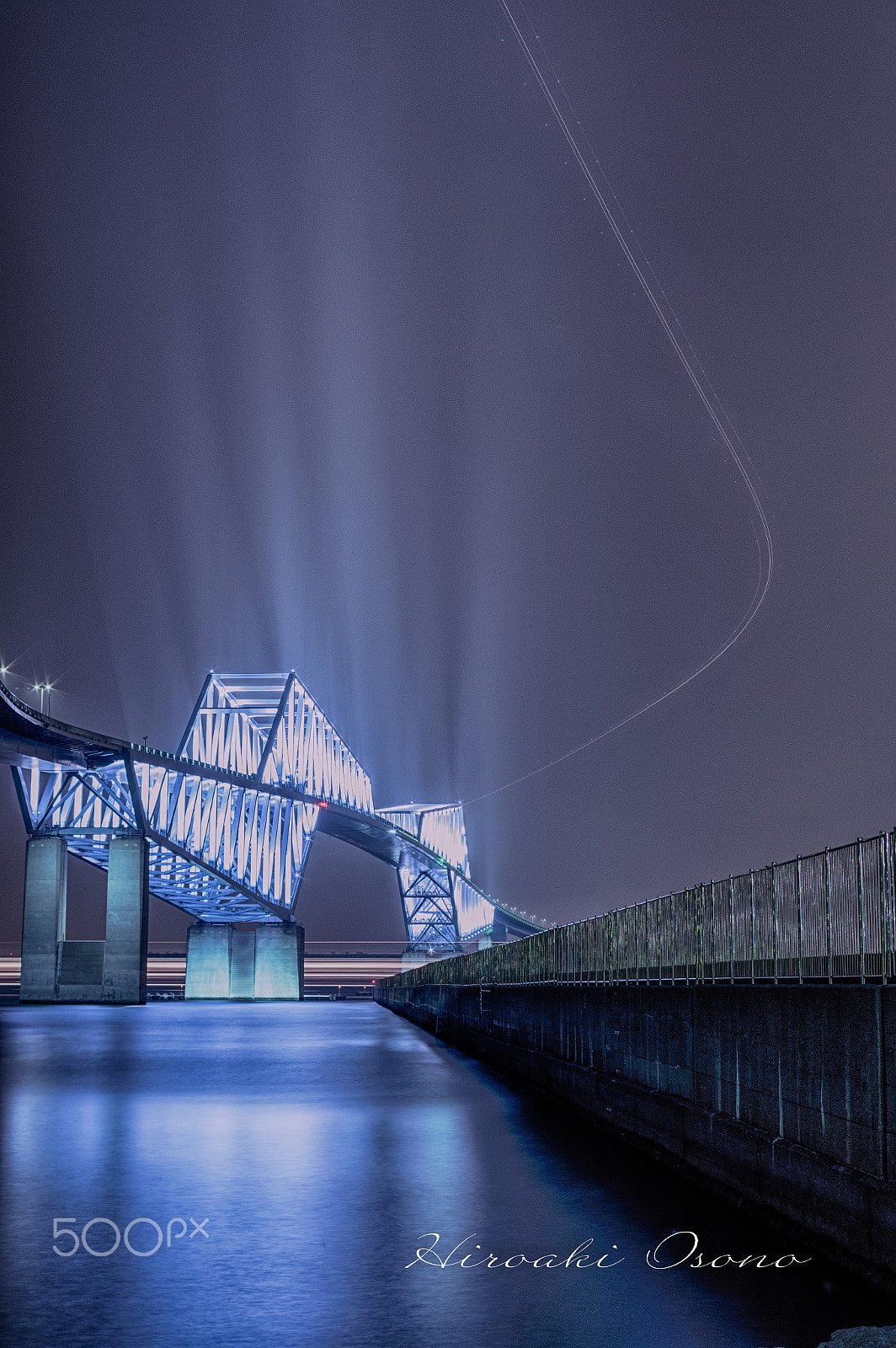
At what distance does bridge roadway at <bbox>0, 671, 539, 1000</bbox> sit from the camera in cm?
9206

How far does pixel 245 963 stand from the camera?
12506 cm

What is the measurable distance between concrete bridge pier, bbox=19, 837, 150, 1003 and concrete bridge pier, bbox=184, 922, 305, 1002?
31212mm

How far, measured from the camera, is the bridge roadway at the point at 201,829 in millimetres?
92062

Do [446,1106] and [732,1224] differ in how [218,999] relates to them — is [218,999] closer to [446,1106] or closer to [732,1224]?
[446,1106]

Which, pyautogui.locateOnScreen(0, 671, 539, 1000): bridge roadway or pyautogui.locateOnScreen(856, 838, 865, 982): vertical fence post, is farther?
pyautogui.locateOnScreen(0, 671, 539, 1000): bridge roadway

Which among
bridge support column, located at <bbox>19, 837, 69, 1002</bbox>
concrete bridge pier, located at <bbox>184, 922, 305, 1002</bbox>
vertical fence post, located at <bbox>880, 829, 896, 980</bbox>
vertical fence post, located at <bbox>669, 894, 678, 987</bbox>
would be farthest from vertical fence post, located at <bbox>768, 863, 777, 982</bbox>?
concrete bridge pier, located at <bbox>184, 922, 305, 1002</bbox>

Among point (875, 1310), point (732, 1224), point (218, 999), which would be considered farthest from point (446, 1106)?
point (218, 999)

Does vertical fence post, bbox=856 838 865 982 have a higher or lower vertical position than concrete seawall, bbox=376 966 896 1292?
higher

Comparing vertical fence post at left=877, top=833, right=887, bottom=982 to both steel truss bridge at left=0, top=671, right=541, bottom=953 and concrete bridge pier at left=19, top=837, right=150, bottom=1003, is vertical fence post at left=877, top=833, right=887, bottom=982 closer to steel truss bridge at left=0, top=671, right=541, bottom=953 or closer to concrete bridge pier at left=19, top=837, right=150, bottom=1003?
steel truss bridge at left=0, top=671, right=541, bottom=953

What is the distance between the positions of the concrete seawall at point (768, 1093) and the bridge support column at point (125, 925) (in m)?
71.5

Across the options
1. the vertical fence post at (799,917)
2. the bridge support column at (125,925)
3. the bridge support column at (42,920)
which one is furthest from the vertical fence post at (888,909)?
the bridge support column at (42,920)

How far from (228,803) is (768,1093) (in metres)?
107

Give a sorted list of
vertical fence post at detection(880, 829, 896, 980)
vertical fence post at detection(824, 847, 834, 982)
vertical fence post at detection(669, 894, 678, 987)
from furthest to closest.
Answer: vertical fence post at detection(669, 894, 678, 987) < vertical fence post at detection(824, 847, 834, 982) < vertical fence post at detection(880, 829, 896, 980)

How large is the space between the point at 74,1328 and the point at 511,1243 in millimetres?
3756
